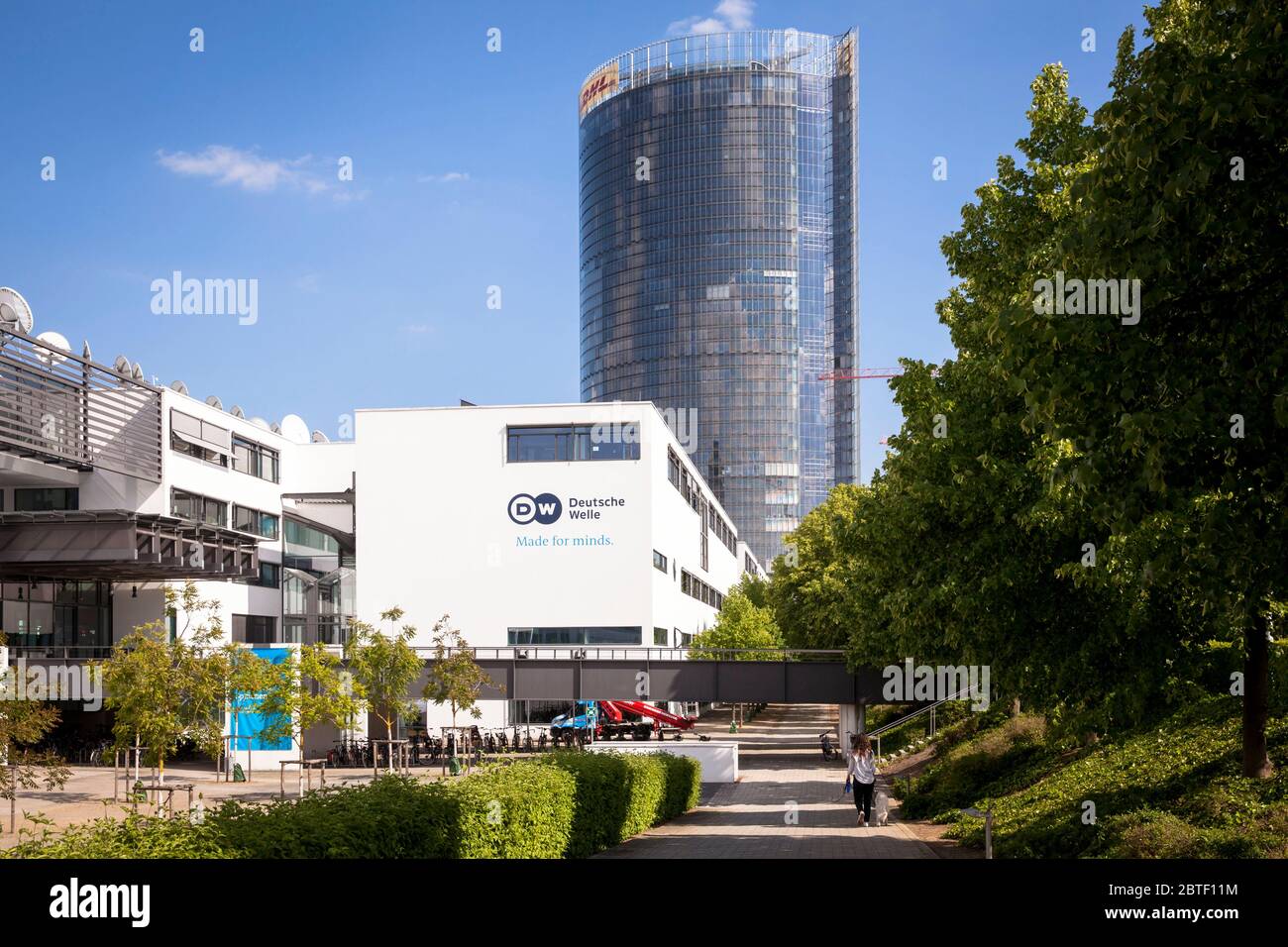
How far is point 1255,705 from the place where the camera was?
16797 mm

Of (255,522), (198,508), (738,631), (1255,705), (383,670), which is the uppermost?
(198,508)

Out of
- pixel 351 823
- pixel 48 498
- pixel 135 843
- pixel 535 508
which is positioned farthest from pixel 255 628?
pixel 135 843

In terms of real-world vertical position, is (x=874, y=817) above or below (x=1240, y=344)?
below

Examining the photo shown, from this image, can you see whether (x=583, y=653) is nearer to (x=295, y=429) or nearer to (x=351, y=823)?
(x=295, y=429)

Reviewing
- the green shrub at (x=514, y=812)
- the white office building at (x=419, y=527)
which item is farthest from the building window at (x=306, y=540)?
the green shrub at (x=514, y=812)

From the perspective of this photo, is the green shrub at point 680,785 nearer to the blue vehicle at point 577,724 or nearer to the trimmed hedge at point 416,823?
the trimmed hedge at point 416,823

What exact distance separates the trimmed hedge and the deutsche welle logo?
42593 mm

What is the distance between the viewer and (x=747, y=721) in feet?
290

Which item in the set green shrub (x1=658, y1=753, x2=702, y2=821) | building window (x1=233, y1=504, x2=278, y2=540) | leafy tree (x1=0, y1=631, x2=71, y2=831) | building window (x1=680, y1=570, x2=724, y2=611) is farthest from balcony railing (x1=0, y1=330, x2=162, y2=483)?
building window (x1=680, y1=570, x2=724, y2=611)

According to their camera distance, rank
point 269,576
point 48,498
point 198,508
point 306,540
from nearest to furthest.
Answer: point 48,498 → point 198,508 → point 269,576 → point 306,540

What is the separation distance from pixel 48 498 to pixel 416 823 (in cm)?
4390
